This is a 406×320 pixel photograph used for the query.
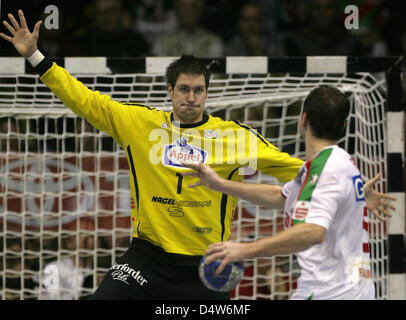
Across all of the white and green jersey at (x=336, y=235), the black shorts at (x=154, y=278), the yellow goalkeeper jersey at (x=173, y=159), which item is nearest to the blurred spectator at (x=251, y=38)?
the yellow goalkeeper jersey at (x=173, y=159)

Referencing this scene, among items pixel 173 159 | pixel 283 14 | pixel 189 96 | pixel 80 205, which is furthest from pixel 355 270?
pixel 283 14

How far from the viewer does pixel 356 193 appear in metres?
2.85

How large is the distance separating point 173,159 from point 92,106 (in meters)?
0.57

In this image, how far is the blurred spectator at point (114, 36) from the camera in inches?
279

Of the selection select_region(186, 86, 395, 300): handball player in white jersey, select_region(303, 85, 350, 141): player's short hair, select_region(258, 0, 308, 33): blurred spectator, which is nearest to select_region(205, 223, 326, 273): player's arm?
select_region(186, 86, 395, 300): handball player in white jersey

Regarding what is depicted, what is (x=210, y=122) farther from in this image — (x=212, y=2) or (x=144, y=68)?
(x=212, y=2)

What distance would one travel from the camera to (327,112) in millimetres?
2922

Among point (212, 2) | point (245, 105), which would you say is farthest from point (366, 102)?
point (212, 2)

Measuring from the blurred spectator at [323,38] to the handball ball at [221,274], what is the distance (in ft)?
15.5

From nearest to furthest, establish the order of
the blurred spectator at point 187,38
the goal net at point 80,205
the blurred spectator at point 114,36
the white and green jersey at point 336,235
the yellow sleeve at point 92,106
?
the white and green jersey at point 336,235 < the yellow sleeve at point 92,106 < the goal net at point 80,205 < the blurred spectator at point 114,36 < the blurred spectator at point 187,38

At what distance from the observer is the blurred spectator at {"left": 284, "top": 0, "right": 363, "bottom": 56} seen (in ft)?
23.5

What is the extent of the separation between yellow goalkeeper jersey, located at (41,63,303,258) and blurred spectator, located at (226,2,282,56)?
3236 millimetres

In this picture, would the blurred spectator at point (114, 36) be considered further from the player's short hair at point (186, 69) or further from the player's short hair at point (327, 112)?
the player's short hair at point (327, 112)

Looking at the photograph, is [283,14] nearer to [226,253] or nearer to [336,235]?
[336,235]
